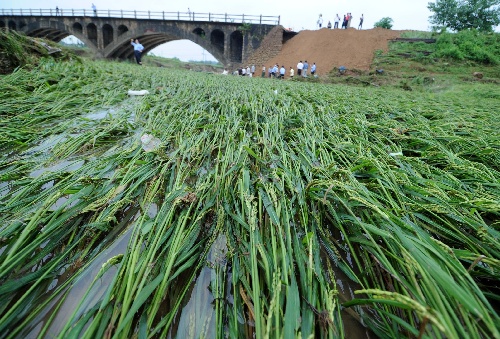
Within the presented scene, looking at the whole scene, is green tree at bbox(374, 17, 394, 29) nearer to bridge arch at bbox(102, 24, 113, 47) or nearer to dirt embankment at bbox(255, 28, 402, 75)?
dirt embankment at bbox(255, 28, 402, 75)

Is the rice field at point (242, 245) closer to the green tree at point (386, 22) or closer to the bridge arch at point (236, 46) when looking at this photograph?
the bridge arch at point (236, 46)

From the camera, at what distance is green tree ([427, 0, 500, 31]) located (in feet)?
68.9

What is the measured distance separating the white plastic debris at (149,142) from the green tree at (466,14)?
32.0 m

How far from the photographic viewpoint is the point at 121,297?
784 millimetres

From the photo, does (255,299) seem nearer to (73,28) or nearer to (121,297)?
(121,297)

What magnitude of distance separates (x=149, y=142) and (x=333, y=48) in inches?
756

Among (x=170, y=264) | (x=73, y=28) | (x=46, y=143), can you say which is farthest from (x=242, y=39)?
(x=170, y=264)

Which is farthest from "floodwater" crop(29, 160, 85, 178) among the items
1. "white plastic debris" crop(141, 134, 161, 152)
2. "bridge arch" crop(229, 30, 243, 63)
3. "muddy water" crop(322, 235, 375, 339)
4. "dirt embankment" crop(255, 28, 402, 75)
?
"bridge arch" crop(229, 30, 243, 63)

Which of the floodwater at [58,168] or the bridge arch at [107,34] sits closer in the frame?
the floodwater at [58,168]

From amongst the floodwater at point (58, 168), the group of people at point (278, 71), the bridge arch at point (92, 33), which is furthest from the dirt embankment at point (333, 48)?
the bridge arch at point (92, 33)

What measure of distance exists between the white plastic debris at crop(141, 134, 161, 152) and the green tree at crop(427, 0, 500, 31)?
105ft

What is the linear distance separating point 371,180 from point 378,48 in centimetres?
1918

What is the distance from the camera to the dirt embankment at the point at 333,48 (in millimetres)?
16109

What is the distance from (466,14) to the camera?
71.2 feet
